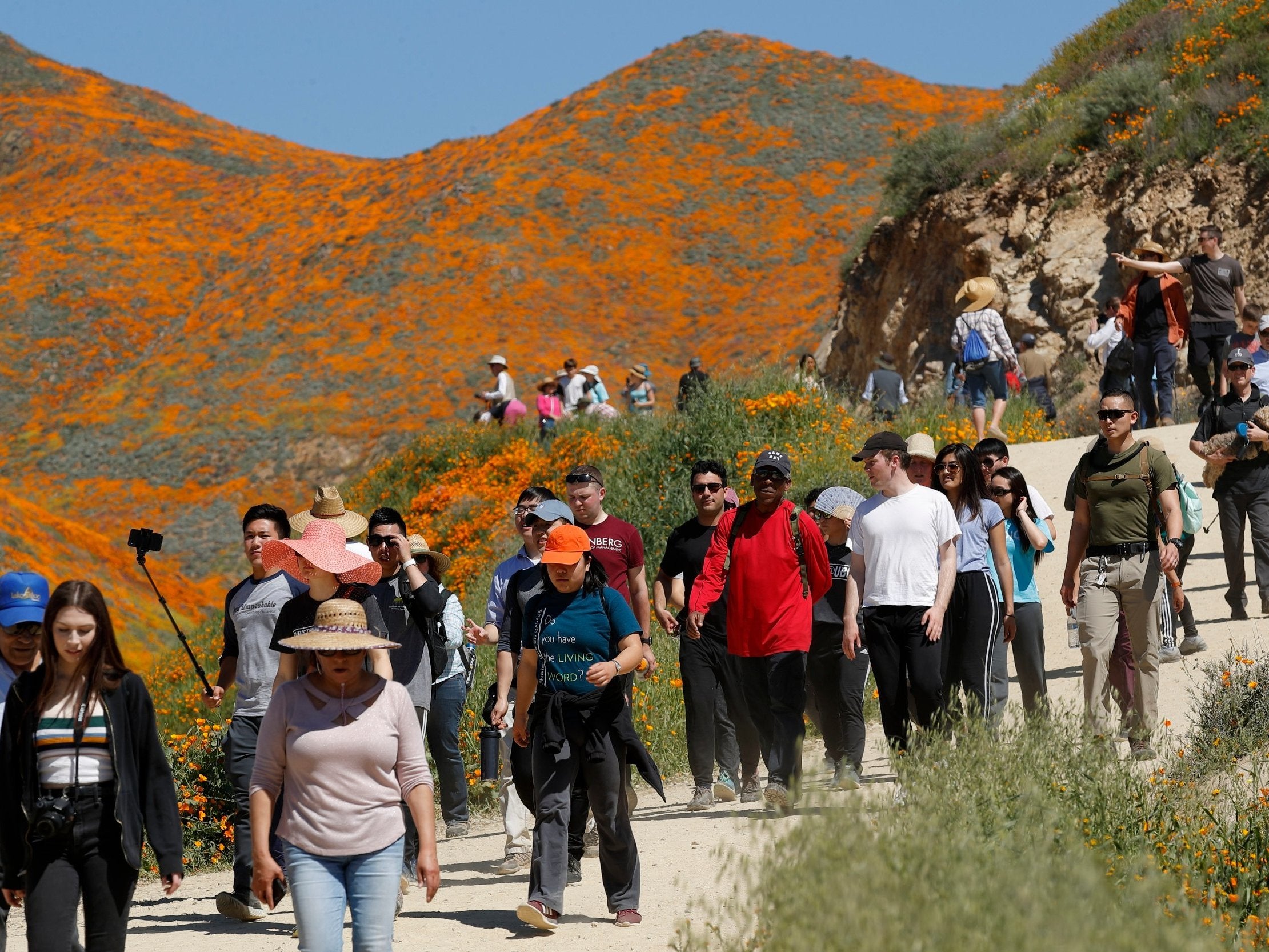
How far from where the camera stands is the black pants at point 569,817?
605cm

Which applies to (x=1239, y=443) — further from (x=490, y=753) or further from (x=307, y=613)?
(x=307, y=613)

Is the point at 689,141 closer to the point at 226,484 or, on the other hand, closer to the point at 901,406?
the point at 226,484

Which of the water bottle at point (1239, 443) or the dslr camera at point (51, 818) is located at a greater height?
the water bottle at point (1239, 443)

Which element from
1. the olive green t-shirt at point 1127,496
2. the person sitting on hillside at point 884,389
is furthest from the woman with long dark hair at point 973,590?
the person sitting on hillside at point 884,389

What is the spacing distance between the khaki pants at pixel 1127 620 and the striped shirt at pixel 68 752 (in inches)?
205

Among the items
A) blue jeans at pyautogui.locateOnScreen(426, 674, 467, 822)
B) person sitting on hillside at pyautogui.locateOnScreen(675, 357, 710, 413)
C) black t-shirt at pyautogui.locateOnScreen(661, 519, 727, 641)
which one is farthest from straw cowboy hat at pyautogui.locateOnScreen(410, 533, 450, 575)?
person sitting on hillside at pyautogui.locateOnScreen(675, 357, 710, 413)

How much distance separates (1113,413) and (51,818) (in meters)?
5.65

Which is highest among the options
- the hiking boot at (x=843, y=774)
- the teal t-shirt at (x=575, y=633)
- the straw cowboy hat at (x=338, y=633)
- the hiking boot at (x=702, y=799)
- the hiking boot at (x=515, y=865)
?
the straw cowboy hat at (x=338, y=633)

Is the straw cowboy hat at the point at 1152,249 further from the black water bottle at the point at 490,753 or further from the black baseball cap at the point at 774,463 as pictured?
the black water bottle at the point at 490,753

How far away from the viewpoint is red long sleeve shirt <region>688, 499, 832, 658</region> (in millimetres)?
7570

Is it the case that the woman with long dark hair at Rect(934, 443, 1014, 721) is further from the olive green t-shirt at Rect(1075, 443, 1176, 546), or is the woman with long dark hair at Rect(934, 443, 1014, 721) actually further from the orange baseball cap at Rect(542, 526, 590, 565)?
the orange baseball cap at Rect(542, 526, 590, 565)

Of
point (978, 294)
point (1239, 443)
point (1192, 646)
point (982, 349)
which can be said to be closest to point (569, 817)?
point (1192, 646)

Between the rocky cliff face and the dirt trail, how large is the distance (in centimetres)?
1112

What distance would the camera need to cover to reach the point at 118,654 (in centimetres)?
485
